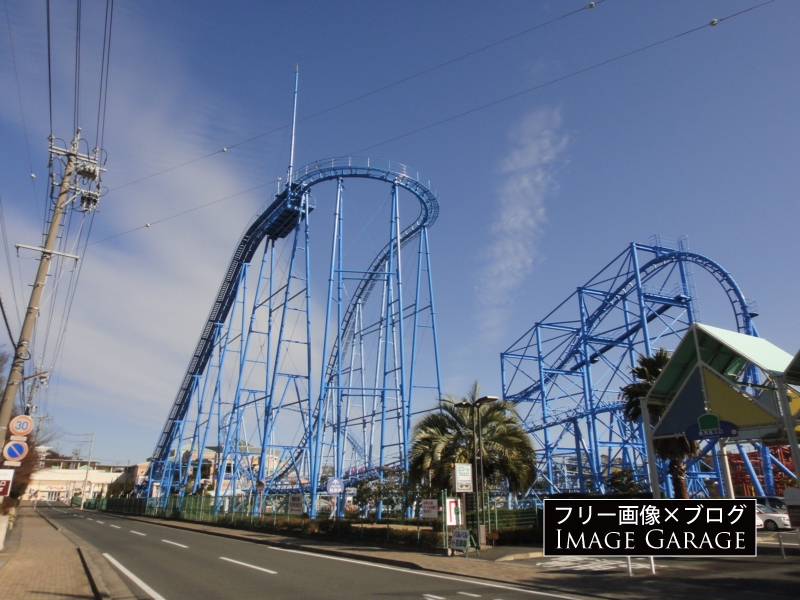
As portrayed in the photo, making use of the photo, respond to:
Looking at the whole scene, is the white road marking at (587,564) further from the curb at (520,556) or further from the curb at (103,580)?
the curb at (103,580)

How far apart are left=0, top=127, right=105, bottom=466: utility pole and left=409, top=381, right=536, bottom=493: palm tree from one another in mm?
11328

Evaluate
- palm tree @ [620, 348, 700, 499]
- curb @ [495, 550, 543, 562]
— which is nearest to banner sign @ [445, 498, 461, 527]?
curb @ [495, 550, 543, 562]

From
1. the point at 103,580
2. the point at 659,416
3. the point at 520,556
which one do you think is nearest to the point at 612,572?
the point at 520,556

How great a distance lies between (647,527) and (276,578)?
22.9ft

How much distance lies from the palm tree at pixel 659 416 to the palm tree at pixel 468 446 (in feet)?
13.4

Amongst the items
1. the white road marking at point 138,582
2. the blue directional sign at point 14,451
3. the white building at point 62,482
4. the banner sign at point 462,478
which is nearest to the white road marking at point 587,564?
the banner sign at point 462,478

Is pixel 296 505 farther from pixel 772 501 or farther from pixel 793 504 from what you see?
pixel 772 501

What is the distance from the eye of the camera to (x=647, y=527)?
26.5 feet

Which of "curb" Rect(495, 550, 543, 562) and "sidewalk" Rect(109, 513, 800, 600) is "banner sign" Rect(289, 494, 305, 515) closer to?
"sidewalk" Rect(109, 513, 800, 600)

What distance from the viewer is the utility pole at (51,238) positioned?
11.4 meters

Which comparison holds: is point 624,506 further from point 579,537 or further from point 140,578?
point 140,578

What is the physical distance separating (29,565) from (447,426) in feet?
38.7

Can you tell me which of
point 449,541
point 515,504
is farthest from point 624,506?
point 515,504

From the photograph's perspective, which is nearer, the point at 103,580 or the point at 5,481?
the point at 103,580
